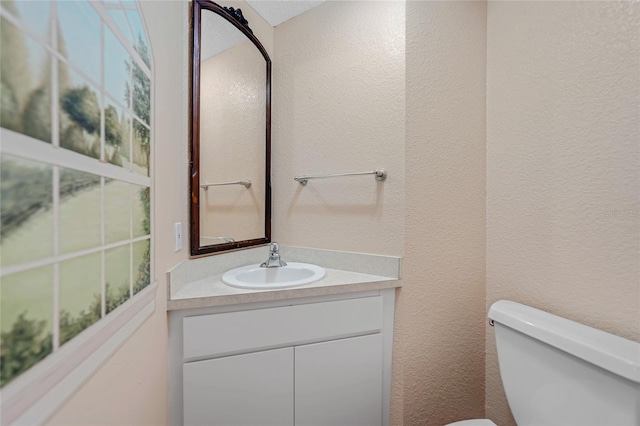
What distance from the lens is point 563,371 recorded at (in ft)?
2.62

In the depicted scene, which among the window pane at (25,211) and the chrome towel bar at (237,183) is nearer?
the window pane at (25,211)

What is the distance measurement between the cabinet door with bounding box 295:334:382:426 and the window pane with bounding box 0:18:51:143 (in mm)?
990

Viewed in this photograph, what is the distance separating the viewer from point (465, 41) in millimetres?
1256

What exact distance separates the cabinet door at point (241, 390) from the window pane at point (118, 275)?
48 centimetres

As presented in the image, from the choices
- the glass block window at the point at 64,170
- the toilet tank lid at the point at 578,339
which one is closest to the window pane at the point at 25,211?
the glass block window at the point at 64,170

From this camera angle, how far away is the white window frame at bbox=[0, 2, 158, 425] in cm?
36

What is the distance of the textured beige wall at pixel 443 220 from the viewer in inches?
45.7

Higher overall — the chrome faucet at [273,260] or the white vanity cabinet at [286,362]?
the chrome faucet at [273,260]

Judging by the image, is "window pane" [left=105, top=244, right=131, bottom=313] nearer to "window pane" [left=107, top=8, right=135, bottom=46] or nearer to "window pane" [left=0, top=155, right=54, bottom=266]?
"window pane" [left=0, top=155, right=54, bottom=266]

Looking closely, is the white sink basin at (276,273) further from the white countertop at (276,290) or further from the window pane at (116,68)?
the window pane at (116,68)

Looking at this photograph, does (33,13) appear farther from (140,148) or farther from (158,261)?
(158,261)

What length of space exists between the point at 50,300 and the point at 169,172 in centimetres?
59

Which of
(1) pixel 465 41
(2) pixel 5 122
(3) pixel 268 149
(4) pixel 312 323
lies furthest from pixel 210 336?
(1) pixel 465 41

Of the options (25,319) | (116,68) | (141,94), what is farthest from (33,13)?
(25,319)
